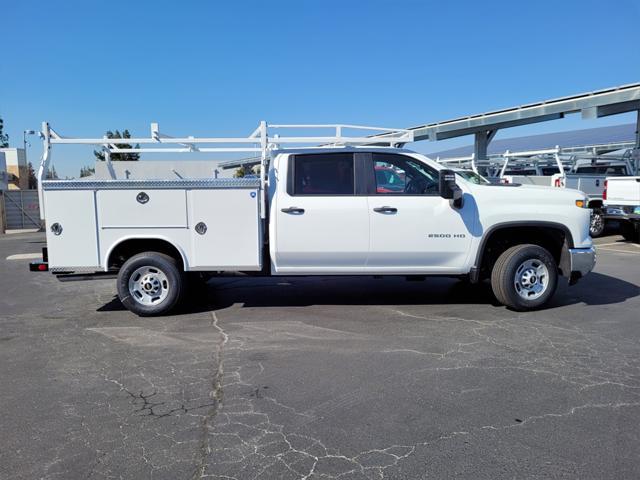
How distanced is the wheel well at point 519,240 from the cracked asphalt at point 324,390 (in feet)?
2.13

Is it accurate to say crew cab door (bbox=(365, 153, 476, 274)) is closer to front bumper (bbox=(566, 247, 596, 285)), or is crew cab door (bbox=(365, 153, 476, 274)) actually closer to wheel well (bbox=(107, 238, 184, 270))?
front bumper (bbox=(566, 247, 596, 285))

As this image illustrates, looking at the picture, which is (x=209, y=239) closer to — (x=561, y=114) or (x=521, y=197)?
(x=521, y=197)

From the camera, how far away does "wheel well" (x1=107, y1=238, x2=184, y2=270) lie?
6.53 m

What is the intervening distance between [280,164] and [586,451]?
4573 millimetres

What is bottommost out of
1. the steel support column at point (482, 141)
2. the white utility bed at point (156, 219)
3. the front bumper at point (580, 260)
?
the front bumper at point (580, 260)

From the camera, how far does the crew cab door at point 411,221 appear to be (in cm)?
642

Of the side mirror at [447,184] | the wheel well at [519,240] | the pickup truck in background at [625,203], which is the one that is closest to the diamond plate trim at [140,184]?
the side mirror at [447,184]

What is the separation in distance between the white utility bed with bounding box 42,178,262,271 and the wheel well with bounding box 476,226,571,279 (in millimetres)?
2992

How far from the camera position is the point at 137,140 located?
6.93 meters

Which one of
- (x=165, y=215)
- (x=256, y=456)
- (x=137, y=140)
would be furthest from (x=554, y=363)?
(x=137, y=140)

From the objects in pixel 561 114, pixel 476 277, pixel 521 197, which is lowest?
pixel 476 277

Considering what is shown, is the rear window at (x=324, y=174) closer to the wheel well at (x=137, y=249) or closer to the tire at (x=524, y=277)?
the wheel well at (x=137, y=249)

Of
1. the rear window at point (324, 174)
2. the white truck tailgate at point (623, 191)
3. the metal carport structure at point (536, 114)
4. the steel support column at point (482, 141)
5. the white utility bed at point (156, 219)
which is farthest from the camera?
the steel support column at point (482, 141)

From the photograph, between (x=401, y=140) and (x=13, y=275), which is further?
(x=13, y=275)
